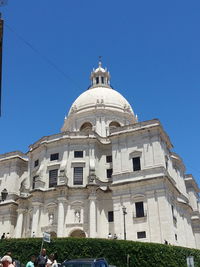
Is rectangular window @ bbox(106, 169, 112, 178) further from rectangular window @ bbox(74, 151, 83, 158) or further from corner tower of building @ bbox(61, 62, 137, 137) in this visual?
corner tower of building @ bbox(61, 62, 137, 137)

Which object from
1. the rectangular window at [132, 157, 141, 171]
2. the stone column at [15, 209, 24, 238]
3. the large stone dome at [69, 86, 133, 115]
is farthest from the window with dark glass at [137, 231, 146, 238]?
the large stone dome at [69, 86, 133, 115]

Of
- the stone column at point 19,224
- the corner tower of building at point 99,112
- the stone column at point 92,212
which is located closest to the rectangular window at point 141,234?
the stone column at point 92,212

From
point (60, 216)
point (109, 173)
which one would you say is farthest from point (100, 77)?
point (60, 216)

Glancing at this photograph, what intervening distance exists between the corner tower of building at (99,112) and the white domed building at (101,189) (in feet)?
25.0

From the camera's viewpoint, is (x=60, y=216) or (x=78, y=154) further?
(x=78, y=154)

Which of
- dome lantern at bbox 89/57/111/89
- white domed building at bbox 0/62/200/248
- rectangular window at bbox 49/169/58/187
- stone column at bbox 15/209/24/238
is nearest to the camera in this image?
white domed building at bbox 0/62/200/248

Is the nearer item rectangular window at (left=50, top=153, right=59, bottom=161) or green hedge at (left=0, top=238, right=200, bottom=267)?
green hedge at (left=0, top=238, right=200, bottom=267)

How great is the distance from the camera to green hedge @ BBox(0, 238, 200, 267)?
95.8 feet

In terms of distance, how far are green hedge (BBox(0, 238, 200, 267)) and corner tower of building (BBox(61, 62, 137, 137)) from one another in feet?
92.8

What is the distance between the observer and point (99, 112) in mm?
58969

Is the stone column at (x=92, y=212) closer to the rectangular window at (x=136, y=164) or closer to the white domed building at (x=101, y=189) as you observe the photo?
the white domed building at (x=101, y=189)

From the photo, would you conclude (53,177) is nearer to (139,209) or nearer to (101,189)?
(101,189)

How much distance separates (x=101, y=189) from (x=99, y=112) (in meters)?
18.2

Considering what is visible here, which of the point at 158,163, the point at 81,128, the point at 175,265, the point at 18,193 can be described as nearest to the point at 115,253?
the point at 175,265
